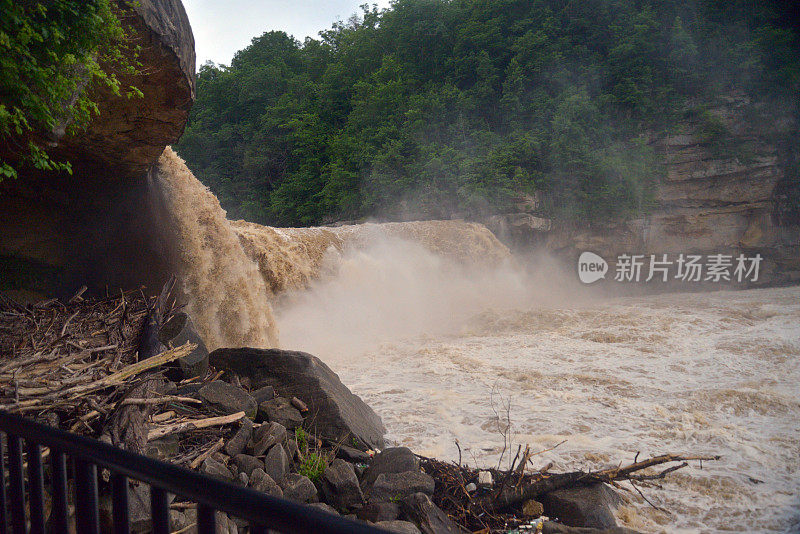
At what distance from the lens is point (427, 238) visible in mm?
15453

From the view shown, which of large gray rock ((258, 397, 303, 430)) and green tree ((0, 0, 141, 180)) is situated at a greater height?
green tree ((0, 0, 141, 180))

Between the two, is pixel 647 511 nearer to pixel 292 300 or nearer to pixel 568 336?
pixel 568 336

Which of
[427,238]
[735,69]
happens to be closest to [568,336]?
[427,238]

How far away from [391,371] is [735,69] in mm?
17379

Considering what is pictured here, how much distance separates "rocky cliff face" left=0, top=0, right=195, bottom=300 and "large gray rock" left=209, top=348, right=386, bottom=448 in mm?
2457

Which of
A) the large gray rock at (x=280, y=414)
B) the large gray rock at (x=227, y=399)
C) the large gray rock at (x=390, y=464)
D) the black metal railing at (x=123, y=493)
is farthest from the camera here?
the large gray rock at (x=280, y=414)

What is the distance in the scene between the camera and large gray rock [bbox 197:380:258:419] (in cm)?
394

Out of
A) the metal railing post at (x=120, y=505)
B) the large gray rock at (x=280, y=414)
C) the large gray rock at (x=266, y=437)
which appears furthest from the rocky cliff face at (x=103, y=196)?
the metal railing post at (x=120, y=505)

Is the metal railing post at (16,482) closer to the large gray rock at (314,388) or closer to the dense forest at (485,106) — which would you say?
the large gray rock at (314,388)

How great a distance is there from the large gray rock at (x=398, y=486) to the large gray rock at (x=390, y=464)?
0.51ft

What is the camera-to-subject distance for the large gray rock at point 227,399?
3944 mm

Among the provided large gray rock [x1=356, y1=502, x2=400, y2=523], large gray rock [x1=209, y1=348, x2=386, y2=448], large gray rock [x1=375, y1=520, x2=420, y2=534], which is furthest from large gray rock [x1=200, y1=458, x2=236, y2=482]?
large gray rock [x1=209, y1=348, x2=386, y2=448]

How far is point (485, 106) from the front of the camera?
74.6ft

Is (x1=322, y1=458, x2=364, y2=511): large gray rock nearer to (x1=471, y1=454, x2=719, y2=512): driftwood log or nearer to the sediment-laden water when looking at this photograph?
(x1=471, y1=454, x2=719, y2=512): driftwood log
